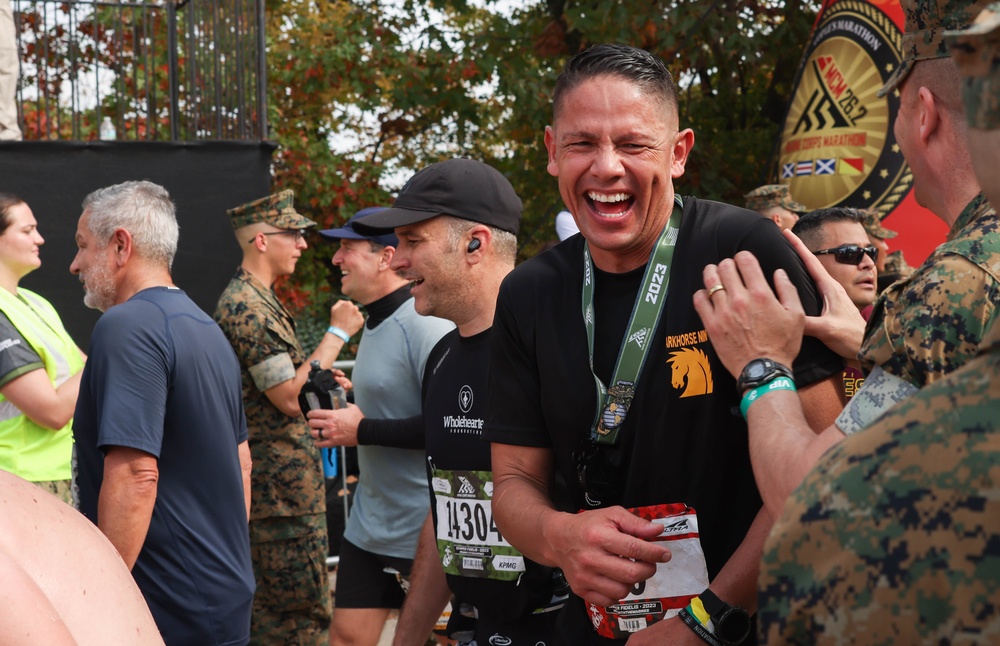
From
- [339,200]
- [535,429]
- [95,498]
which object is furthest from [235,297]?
[339,200]

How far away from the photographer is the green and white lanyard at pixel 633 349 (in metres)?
2.34

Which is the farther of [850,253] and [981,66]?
[850,253]

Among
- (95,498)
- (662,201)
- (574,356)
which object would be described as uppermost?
(662,201)

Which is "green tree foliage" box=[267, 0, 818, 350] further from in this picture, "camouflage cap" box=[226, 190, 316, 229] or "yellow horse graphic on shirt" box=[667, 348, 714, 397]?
"yellow horse graphic on shirt" box=[667, 348, 714, 397]

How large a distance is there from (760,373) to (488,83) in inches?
493

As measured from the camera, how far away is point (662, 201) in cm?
254

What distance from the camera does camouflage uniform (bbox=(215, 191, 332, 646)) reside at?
5770mm

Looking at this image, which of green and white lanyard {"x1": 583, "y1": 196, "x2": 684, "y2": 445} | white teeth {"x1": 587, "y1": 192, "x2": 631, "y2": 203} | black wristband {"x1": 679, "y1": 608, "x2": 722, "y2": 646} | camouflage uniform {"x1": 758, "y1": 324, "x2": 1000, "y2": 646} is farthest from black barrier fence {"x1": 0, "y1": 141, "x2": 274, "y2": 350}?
camouflage uniform {"x1": 758, "y1": 324, "x2": 1000, "y2": 646}

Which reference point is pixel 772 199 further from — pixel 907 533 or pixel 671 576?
pixel 907 533

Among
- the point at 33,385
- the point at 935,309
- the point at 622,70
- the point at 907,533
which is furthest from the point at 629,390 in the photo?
the point at 33,385

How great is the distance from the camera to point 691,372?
2305 millimetres

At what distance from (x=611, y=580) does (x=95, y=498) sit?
89.4 inches

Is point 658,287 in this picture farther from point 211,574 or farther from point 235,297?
point 235,297

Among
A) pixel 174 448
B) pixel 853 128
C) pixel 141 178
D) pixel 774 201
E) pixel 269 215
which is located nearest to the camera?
pixel 174 448
